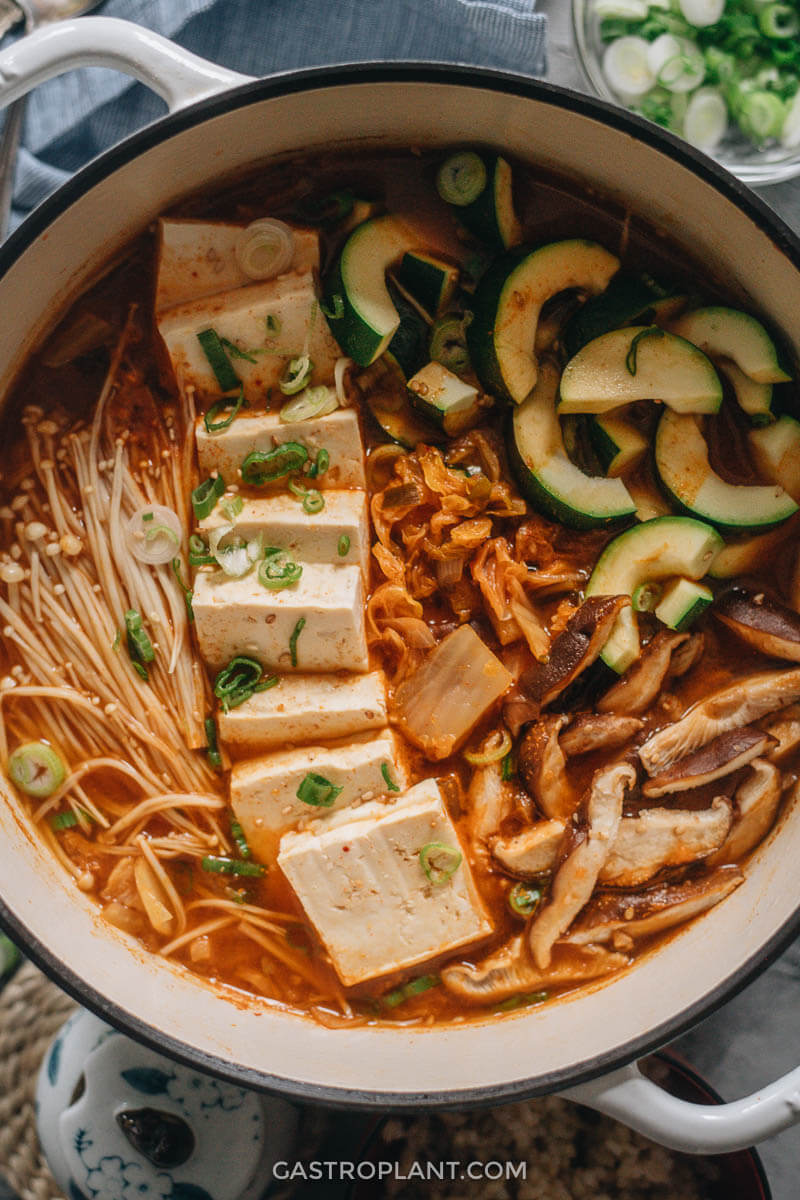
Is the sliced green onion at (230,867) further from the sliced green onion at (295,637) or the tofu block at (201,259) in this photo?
the tofu block at (201,259)

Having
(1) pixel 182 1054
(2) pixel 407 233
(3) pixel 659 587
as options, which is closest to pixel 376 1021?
(1) pixel 182 1054

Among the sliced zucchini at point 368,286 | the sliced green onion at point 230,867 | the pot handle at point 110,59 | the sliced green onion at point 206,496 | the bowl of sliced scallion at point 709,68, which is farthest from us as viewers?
the bowl of sliced scallion at point 709,68

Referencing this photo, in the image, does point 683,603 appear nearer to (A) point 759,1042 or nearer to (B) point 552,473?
(B) point 552,473

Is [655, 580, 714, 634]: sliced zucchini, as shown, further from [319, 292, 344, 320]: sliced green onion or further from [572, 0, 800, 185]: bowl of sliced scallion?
[572, 0, 800, 185]: bowl of sliced scallion

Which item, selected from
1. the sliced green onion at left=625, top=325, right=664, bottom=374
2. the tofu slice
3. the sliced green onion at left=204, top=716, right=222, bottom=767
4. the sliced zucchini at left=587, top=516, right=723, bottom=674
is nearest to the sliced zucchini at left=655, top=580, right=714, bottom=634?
the sliced zucchini at left=587, top=516, right=723, bottom=674

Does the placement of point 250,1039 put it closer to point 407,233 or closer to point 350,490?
point 350,490

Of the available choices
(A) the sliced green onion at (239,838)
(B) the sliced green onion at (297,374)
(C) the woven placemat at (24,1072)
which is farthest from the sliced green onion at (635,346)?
(C) the woven placemat at (24,1072)
